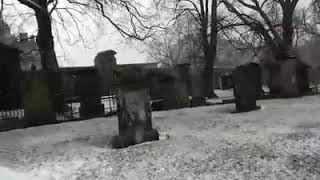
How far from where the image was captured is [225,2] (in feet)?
83.1

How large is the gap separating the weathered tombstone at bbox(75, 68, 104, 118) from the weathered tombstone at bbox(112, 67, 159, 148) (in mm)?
5972

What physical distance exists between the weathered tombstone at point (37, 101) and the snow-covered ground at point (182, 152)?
1387 mm

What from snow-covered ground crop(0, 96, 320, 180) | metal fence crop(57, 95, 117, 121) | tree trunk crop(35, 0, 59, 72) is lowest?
snow-covered ground crop(0, 96, 320, 180)

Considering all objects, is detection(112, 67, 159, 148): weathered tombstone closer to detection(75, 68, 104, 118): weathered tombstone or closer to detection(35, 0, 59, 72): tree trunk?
detection(75, 68, 104, 118): weathered tombstone

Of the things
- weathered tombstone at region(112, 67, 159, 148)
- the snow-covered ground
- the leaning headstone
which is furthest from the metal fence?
weathered tombstone at region(112, 67, 159, 148)

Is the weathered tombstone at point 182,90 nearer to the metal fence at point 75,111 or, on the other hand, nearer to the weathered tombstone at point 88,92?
the metal fence at point 75,111

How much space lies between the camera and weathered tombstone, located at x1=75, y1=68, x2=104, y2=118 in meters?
14.5

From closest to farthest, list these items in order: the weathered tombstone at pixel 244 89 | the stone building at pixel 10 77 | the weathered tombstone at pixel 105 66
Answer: the weathered tombstone at pixel 244 89 < the weathered tombstone at pixel 105 66 < the stone building at pixel 10 77

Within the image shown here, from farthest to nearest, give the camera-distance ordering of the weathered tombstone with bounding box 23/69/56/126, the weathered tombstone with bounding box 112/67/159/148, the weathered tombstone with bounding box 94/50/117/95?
the weathered tombstone with bounding box 94/50/117/95 < the weathered tombstone with bounding box 23/69/56/126 < the weathered tombstone with bounding box 112/67/159/148

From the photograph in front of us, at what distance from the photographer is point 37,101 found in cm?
1253

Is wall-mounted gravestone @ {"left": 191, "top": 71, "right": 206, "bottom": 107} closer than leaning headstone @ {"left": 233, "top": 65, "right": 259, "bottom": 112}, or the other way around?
leaning headstone @ {"left": 233, "top": 65, "right": 259, "bottom": 112}

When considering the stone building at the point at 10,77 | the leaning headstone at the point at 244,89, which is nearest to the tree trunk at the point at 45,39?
the stone building at the point at 10,77

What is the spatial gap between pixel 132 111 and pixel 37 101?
493 cm

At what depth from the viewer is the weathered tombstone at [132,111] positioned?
8.60 m
